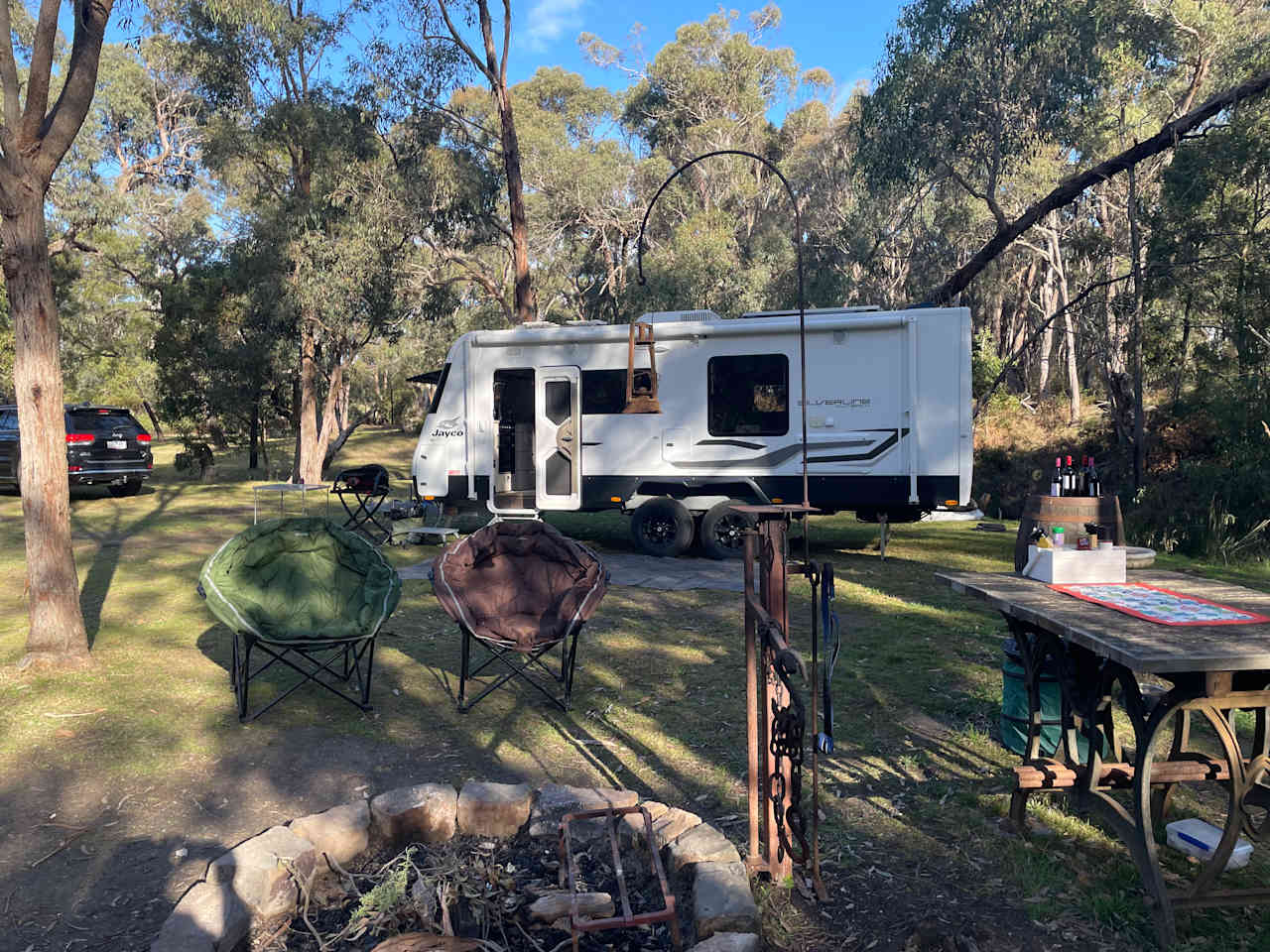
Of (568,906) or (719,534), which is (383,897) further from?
(719,534)

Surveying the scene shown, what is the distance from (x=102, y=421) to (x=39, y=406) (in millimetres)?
10536

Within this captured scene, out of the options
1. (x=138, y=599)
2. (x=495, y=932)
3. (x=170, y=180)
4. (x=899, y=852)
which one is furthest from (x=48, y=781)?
(x=170, y=180)

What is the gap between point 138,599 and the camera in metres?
7.47

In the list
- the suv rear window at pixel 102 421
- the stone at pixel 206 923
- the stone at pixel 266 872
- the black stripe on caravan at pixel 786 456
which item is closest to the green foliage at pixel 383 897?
the stone at pixel 266 872

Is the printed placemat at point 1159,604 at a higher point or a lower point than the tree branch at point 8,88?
lower

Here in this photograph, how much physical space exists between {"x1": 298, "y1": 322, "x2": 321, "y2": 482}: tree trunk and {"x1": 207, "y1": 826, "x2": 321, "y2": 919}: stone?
15.0 meters

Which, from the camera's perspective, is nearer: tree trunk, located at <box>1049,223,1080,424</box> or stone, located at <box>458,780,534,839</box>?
stone, located at <box>458,780,534,839</box>

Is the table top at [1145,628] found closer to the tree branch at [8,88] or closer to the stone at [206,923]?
the stone at [206,923]

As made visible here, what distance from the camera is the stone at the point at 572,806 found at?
10.3 feet

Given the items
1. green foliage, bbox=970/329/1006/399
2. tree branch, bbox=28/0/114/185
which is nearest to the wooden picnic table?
tree branch, bbox=28/0/114/185

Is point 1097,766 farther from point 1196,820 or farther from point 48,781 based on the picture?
point 48,781

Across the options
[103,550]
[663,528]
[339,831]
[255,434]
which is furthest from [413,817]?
[255,434]

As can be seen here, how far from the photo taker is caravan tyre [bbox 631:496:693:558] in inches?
375

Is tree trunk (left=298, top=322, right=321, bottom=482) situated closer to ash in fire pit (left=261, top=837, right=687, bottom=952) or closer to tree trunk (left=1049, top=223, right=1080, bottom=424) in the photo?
ash in fire pit (left=261, top=837, right=687, bottom=952)
